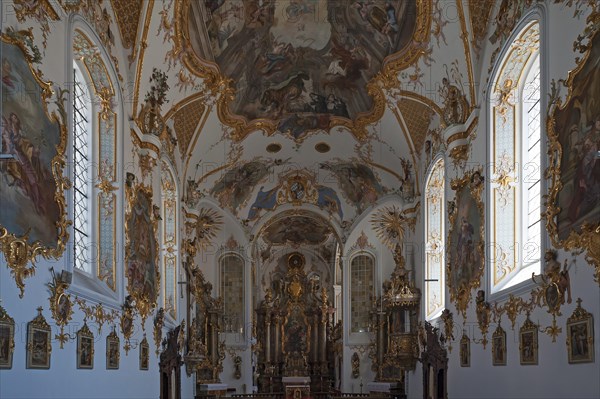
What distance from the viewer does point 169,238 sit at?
85.3 ft

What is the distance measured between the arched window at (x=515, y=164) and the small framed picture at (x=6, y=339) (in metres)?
10.2

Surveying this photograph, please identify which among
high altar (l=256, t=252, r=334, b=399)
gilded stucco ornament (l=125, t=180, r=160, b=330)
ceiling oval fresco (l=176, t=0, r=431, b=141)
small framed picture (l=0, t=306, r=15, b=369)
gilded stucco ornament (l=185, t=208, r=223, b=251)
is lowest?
high altar (l=256, t=252, r=334, b=399)

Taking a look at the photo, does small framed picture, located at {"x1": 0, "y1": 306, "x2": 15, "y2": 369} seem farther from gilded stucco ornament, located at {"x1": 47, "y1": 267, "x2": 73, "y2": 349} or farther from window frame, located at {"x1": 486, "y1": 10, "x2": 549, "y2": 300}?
window frame, located at {"x1": 486, "y1": 10, "x2": 549, "y2": 300}

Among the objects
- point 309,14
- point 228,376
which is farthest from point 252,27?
point 228,376

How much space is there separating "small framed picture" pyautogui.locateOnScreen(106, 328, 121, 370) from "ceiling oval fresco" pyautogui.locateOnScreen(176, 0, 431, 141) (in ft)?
28.7

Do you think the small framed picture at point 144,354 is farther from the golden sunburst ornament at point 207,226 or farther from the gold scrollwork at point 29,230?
the golden sunburst ornament at point 207,226

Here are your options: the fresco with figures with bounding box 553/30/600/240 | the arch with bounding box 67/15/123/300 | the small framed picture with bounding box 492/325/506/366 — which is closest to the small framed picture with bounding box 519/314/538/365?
the small framed picture with bounding box 492/325/506/366

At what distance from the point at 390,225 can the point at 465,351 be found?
45.9 feet

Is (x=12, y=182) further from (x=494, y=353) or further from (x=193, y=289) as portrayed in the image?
(x=193, y=289)

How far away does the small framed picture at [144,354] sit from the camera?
1920 cm

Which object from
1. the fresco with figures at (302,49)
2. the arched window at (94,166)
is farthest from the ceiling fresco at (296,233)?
the arched window at (94,166)

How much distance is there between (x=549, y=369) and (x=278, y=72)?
1546 cm

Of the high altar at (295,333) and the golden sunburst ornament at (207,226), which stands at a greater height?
the golden sunburst ornament at (207,226)

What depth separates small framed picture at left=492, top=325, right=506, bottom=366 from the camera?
1620cm
